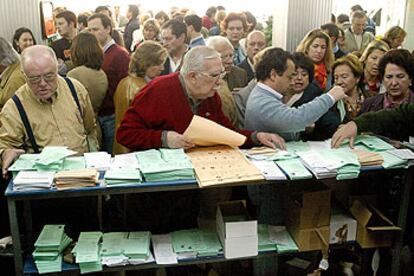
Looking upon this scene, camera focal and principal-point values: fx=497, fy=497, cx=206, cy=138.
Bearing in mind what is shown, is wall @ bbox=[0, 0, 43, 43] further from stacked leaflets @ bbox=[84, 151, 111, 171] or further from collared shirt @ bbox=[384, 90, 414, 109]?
collared shirt @ bbox=[384, 90, 414, 109]

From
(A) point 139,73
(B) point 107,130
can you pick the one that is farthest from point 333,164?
(B) point 107,130

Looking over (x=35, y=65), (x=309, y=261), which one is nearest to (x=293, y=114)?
(x=309, y=261)

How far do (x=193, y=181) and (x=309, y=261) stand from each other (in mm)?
1130

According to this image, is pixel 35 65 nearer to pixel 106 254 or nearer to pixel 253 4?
pixel 106 254

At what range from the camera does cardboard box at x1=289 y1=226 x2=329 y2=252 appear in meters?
2.67

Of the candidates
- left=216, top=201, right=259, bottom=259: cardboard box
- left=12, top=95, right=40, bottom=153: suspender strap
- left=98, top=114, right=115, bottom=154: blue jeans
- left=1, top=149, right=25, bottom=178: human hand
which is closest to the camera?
left=1, top=149, right=25, bottom=178: human hand

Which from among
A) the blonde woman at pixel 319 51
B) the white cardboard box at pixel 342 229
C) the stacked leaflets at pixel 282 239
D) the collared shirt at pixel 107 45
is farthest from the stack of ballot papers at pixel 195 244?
the collared shirt at pixel 107 45

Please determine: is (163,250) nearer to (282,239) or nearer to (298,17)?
(282,239)

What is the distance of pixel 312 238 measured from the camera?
268 centimetres

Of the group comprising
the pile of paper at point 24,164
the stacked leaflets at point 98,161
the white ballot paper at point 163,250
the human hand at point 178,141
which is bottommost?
the white ballot paper at point 163,250

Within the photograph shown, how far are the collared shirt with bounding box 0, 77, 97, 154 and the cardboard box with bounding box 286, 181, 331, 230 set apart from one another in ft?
4.28

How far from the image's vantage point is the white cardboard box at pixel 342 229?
2768 mm

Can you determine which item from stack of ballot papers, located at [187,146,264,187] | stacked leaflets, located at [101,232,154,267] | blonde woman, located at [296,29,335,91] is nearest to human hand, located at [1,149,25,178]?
stacked leaflets, located at [101,232,154,267]

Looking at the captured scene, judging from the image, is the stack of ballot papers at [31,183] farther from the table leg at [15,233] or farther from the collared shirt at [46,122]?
the collared shirt at [46,122]
